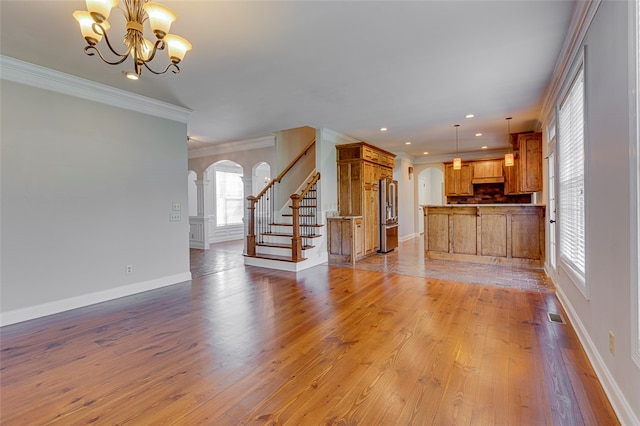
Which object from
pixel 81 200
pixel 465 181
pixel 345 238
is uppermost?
pixel 465 181

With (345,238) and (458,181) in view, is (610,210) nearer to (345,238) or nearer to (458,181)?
(345,238)

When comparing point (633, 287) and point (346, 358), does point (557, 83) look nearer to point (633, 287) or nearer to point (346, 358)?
point (633, 287)

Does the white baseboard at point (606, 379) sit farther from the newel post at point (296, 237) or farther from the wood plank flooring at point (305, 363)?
the newel post at point (296, 237)

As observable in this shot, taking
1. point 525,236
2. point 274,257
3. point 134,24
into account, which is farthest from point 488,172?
point 134,24

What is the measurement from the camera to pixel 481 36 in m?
2.84

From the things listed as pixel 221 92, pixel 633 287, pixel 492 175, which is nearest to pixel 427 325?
pixel 633 287

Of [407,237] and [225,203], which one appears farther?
[225,203]

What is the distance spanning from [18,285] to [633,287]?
5.22 m

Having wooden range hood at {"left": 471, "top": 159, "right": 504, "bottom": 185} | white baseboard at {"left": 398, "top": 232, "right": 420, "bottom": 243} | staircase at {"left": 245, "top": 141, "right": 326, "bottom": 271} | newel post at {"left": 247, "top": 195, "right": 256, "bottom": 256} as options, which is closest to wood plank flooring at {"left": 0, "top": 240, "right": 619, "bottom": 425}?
staircase at {"left": 245, "top": 141, "right": 326, "bottom": 271}

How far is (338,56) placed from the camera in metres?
3.19

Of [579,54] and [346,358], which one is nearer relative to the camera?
[346,358]

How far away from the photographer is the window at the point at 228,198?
10.4 meters

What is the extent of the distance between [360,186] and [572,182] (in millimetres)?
3844

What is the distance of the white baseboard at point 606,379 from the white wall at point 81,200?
5017 mm
